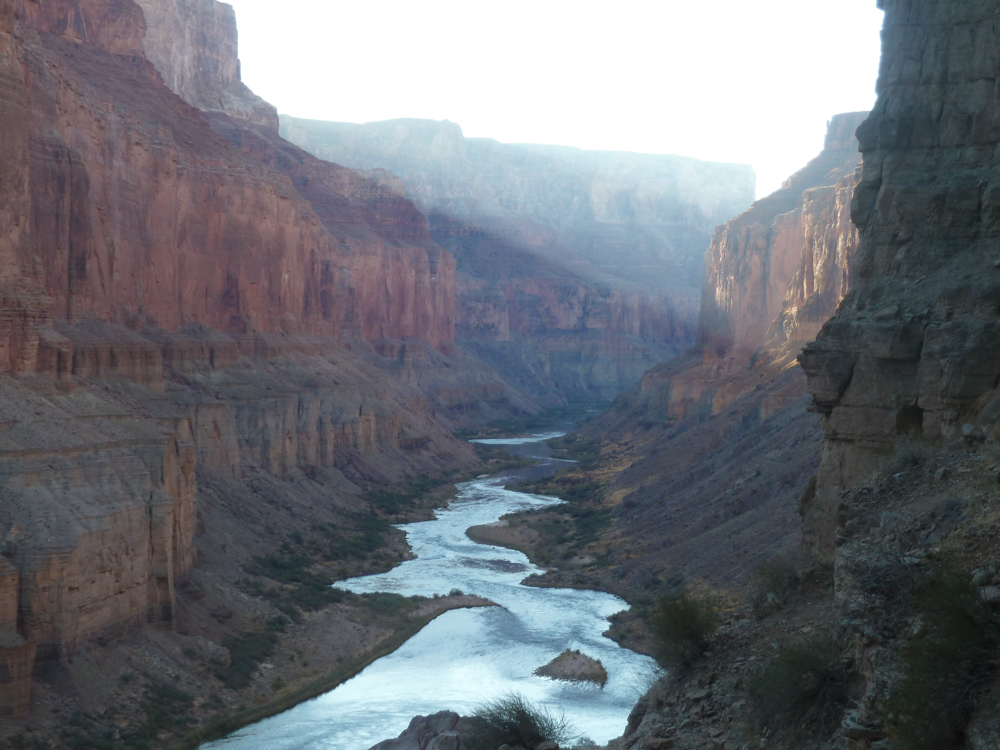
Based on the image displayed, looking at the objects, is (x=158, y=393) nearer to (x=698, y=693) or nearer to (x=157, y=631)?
(x=157, y=631)

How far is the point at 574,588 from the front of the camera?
38.6m

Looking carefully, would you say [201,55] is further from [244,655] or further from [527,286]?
[244,655]

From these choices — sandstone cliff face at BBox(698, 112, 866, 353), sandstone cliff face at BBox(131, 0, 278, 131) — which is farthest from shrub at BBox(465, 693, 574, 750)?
sandstone cliff face at BBox(131, 0, 278, 131)

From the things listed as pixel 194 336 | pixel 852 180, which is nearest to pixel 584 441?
pixel 852 180

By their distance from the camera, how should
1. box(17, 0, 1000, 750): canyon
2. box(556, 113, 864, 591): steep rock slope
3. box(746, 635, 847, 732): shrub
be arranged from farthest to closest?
box(556, 113, 864, 591): steep rock slope → box(17, 0, 1000, 750): canyon → box(746, 635, 847, 732): shrub

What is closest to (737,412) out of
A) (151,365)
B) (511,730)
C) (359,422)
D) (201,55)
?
(359,422)

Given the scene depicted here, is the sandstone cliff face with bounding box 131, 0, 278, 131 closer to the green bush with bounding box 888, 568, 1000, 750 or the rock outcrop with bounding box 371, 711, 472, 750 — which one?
the rock outcrop with bounding box 371, 711, 472, 750

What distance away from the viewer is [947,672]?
736 cm

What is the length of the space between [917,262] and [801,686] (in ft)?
27.1

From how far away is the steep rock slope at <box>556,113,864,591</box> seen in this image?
119 feet

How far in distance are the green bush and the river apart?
10.1m

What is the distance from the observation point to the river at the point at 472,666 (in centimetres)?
2467

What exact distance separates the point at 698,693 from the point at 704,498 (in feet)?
105

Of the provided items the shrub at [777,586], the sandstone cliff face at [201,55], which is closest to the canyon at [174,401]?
the sandstone cliff face at [201,55]
